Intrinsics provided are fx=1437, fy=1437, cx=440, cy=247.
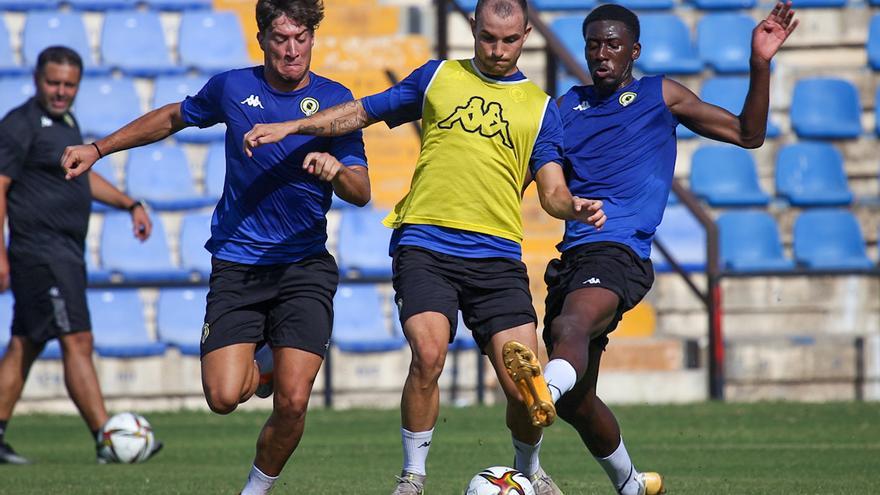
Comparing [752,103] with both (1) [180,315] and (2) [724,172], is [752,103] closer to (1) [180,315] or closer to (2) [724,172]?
(1) [180,315]

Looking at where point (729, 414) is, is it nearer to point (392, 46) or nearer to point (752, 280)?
point (752, 280)

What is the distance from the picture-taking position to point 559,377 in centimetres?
618

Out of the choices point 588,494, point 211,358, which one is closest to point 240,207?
point 211,358

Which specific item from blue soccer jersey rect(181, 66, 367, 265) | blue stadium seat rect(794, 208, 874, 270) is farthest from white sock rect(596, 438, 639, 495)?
blue stadium seat rect(794, 208, 874, 270)

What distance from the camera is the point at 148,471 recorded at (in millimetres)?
8781

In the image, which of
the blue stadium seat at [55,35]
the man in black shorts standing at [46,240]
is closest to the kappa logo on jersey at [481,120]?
the man in black shorts standing at [46,240]

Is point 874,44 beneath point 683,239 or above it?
above

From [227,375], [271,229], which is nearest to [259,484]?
[227,375]

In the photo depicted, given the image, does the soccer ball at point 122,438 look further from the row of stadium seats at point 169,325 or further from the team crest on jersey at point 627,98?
the team crest on jersey at point 627,98

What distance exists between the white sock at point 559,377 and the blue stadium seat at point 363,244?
7913mm

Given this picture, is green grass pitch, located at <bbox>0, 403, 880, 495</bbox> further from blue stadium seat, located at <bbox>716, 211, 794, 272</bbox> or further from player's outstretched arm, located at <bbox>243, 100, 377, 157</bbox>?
blue stadium seat, located at <bbox>716, 211, 794, 272</bbox>

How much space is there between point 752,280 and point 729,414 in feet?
7.99

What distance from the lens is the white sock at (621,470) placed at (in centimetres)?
703

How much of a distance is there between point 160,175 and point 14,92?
1.89 metres
